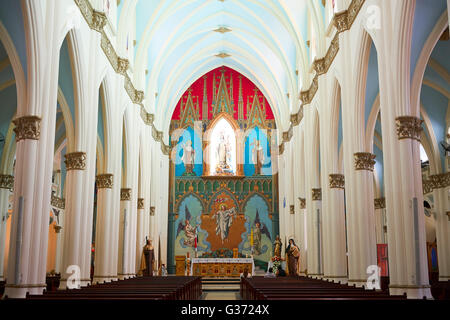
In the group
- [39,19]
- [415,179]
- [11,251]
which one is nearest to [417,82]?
[415,179]

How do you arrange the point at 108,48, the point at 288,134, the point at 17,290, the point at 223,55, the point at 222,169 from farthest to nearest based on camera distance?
1. the point at 222,169
2. the point at 223,55
3. the point at 288,134
4. the point at 108,48
5. the point at 17,290

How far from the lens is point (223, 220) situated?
3516 centimetres

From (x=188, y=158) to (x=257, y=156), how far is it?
473 cm

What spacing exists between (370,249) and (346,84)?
5.19 m

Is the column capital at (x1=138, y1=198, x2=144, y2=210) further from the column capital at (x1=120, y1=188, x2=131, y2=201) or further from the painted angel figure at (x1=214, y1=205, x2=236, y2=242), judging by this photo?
the painted angel figure at (x1=214, y1=205, x2=236, y2=242)

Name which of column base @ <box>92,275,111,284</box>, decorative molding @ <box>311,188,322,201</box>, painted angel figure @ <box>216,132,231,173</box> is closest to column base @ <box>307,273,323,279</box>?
decorative molding @ <box>311,188,322,201</box>

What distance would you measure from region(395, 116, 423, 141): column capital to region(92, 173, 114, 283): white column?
37.5 ft

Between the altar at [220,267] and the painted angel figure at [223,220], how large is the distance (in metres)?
2.90

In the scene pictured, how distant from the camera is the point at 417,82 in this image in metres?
13.7

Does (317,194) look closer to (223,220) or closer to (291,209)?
(291,209)

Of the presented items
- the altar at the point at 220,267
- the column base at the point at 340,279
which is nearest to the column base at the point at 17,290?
the column base at the point at 340,279

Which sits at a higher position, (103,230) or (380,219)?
(380,219)

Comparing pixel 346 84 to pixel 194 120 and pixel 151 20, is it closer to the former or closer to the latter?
pixel 151 20

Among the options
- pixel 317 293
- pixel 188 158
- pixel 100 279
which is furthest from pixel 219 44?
pixel 317 293
